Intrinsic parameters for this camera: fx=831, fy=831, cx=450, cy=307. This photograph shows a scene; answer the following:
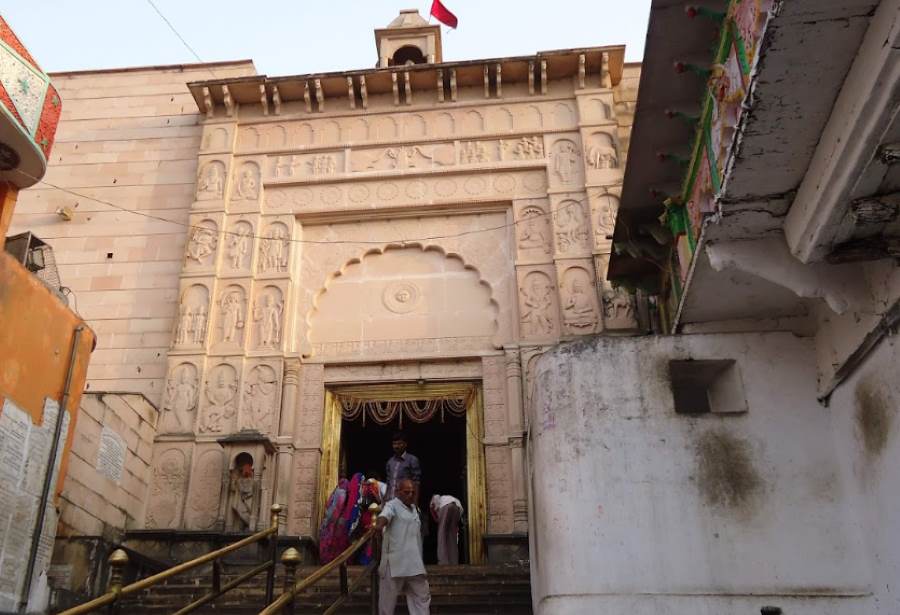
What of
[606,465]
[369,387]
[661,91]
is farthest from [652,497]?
[369,387]

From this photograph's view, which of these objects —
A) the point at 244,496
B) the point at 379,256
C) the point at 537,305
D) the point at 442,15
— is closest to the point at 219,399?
the point at 244,496

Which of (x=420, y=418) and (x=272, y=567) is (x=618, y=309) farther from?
(x=272, y=567)

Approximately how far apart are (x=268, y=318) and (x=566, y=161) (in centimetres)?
501

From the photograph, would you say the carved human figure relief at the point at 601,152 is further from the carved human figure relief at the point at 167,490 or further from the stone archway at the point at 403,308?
the carved human figure relief at the point at 167,490

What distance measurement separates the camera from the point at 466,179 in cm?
1264

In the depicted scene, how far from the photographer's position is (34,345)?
8031 millimetres

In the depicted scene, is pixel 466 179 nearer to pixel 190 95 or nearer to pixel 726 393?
pixel 190 95

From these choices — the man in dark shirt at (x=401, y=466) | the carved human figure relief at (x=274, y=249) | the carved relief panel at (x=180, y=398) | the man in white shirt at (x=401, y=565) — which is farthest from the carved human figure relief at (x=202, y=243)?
the man in white shirt at (x=401, y=565)

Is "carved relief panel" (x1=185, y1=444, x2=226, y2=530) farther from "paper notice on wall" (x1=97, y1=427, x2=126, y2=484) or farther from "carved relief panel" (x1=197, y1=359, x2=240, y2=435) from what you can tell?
"paper notice on wall" (x1=97, y1=427, x2=126, y2=484)

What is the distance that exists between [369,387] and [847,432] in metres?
6.94

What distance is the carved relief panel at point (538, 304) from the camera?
11.4 metres

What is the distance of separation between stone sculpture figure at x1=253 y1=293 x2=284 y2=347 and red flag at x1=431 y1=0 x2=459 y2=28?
633 centimetres

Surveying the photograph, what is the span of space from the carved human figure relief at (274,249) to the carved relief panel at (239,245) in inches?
6.3

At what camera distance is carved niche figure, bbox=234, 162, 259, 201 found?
12844mm
